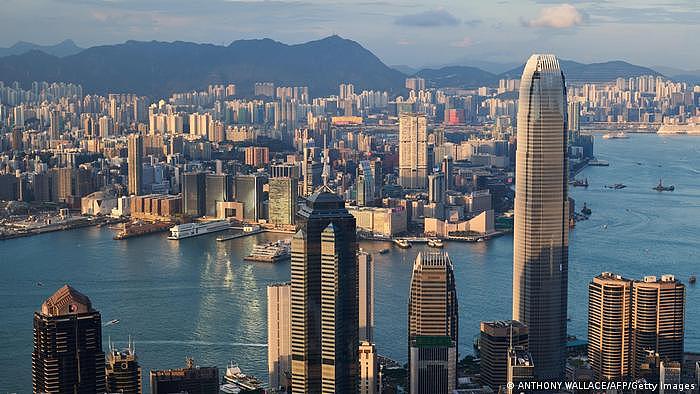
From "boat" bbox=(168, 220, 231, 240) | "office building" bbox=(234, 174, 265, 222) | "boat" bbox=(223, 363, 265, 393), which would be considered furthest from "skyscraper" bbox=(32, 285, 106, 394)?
"office building" bbox=(234, 174, 265, 222)

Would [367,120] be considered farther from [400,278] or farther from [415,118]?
[400,278]

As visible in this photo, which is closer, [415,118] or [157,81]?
[415,118]

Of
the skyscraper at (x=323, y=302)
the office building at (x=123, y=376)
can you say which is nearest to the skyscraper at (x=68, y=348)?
the office building at (x=123, y=376)

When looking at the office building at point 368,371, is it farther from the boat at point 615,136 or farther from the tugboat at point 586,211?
the boat at point 615,136

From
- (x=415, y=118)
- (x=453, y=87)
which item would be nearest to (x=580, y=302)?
(x=415, y=118)

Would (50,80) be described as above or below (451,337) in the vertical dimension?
above

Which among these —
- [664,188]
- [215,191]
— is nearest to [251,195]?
[215,191]
